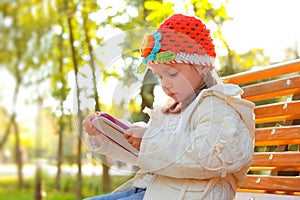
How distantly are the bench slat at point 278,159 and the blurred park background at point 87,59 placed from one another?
317mm

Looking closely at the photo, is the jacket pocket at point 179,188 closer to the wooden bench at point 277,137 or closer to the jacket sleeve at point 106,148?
the jacket sleeve at point 106,148

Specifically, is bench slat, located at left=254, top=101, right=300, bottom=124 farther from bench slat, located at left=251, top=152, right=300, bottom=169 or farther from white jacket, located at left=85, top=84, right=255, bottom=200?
white jacket, located at left=85, top=84, right=255, bottom=200

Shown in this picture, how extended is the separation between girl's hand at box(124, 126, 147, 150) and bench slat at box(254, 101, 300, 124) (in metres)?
0.68

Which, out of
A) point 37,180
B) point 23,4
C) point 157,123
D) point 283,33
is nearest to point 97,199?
point 157,123

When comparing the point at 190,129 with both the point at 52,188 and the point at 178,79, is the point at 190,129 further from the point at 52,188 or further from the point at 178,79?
the point at 52,188

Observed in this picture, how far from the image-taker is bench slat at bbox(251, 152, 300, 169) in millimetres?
1812

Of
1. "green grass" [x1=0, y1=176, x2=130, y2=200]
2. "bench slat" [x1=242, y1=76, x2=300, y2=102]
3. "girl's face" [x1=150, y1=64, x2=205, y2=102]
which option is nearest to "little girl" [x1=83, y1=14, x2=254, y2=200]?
"girl's face" [x1=150, y1=64, x2=205, y2=102]

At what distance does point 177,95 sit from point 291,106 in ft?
2.00

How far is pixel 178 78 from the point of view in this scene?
138 cm

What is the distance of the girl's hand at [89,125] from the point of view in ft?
4.60

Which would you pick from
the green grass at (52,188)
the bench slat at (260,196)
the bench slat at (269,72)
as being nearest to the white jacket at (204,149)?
the bench slat at (260,196)

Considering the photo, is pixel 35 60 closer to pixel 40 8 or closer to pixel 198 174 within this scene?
pixel 40 8

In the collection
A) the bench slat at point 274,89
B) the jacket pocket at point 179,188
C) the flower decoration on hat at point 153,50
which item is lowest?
the jacket pocket at point 179,188

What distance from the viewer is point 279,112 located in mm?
1938
